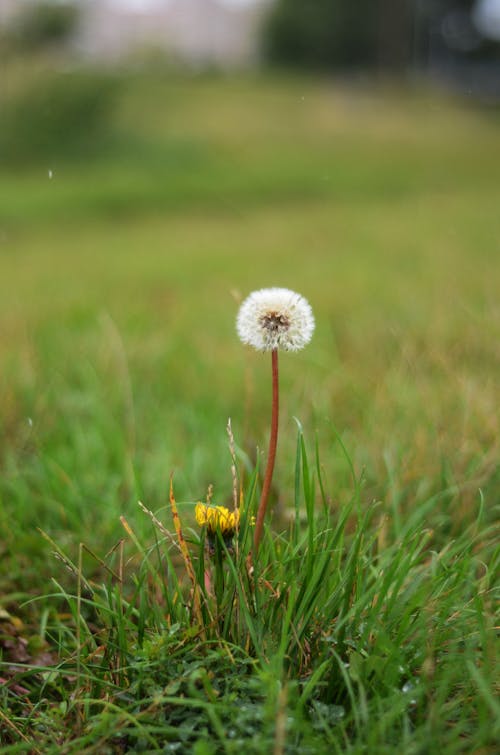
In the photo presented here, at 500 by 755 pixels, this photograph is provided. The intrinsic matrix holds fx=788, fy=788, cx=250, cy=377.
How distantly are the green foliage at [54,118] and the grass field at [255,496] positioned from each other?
22.6 ft

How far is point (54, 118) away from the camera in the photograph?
12.7m

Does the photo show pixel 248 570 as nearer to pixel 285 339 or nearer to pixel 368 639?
pixel 368 639

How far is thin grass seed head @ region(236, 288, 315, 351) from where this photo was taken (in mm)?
1199

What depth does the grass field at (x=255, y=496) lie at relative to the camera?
1108 millimetres

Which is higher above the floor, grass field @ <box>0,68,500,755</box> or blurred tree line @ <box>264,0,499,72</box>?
blurred tree line @ <box>264,0,499,72</box>

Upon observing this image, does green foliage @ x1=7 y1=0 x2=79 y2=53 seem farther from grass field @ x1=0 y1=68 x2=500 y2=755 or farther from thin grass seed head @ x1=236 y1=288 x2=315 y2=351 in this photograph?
thin grass seed head @ x1=236 y1=288 x2=315 y2=351

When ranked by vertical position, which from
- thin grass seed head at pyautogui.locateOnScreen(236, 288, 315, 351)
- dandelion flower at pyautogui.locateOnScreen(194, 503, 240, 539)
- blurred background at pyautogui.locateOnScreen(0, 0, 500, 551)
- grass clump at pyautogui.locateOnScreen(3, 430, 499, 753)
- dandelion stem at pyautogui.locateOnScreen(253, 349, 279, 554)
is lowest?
blurred background at pyautogui.locateOnScreen(0, 0, 500, 551)

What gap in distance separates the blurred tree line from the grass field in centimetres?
2515

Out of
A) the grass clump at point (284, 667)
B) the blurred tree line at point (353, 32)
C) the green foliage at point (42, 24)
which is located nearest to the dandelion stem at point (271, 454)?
the grass clump at point (284, 667)

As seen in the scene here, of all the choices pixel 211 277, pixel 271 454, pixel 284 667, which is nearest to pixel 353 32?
pixel 211 277

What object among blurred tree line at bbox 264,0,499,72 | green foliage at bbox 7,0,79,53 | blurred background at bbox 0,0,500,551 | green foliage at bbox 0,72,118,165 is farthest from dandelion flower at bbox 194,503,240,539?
blurred tree line at bbox 264,0,499,72

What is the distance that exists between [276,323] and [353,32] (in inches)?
1230

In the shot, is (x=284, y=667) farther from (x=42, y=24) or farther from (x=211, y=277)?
(x=42, y=24)

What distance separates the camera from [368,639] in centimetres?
118
